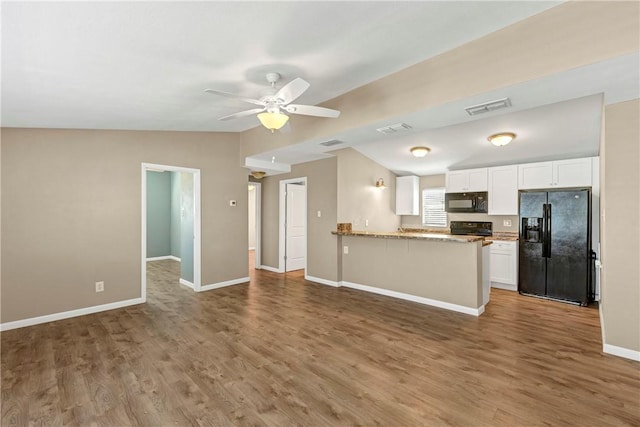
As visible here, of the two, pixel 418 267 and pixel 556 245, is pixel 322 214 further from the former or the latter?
pixel 556 245

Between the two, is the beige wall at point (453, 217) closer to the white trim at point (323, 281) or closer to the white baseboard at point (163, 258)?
the white trim at point (323, 281)

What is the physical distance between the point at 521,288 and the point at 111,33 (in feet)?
19.7

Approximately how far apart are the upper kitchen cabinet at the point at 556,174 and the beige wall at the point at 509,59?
11.1ft

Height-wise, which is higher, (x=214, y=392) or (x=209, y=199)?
(x=209, y=199)

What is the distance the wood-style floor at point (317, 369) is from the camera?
2004mm

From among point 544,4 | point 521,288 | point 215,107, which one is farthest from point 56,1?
point 521,288

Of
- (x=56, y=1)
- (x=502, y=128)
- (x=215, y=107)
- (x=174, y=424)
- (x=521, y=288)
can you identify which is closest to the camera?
(x=56, y=1)

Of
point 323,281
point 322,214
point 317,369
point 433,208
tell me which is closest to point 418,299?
point 323,281

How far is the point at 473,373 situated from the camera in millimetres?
2488

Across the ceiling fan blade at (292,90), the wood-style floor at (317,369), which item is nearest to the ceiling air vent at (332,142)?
the ceiling fan blade at (292,90)

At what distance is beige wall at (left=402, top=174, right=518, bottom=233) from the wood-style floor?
188 centimetres

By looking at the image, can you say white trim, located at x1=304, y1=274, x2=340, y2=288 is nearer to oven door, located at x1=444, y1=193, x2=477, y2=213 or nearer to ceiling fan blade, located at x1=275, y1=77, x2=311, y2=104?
oven door, located at x1=444, y1=193, x2=477, y2=213

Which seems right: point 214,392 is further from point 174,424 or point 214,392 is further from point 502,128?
point 502,128

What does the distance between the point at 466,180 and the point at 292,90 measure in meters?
4.49
